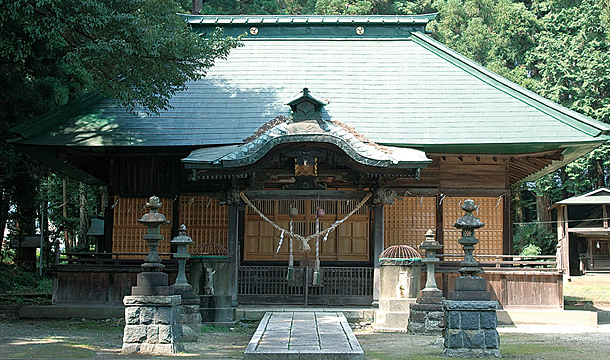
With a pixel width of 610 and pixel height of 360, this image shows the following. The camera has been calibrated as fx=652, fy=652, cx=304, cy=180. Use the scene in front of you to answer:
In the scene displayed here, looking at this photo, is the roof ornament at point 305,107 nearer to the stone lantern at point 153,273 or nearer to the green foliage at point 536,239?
the stone lantern at point 153,273

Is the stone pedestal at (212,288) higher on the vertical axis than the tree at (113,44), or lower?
lower

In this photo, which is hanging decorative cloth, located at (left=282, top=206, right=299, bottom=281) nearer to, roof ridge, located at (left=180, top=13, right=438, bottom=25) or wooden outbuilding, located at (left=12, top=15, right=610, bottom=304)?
wooden outbuilding, located at (left=12, top=15, right=610, bottom=304)

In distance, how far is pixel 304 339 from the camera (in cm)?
945

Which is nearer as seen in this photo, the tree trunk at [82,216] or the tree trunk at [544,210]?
the tree trunk at [82,216]

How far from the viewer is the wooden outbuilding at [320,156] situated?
14703 mm

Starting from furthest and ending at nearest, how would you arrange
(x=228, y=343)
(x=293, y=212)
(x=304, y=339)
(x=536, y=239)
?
(x=536, y=239)
(x=293, y=212)
(x=228, y=343)
(x=304, y=339)

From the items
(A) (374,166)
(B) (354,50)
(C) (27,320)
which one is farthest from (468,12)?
(C) (27,320)

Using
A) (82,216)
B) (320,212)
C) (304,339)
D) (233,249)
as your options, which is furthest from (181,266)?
(82,216)

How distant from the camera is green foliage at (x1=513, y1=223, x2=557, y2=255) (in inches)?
1273

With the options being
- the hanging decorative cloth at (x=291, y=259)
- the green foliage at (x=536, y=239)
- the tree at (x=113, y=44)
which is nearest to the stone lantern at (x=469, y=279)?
the hanging decorative cloth at (x=291, y=259)

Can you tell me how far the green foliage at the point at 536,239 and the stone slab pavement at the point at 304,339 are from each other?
73.6ft

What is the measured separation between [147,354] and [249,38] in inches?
494

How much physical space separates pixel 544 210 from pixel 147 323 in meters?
28.1

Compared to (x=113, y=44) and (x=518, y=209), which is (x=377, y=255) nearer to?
(x=113, y=44)
